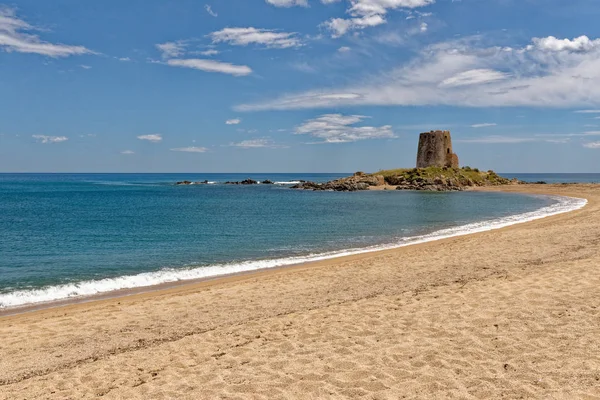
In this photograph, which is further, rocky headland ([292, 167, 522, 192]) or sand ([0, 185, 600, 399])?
rocky headland ([292, 167, 522, 192])

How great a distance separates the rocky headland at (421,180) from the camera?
90.3m

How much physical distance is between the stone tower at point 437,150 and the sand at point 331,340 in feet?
301

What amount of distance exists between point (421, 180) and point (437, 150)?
14630mm

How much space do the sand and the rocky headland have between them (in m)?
76.7

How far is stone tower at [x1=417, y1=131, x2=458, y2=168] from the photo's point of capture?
104000 millimetres

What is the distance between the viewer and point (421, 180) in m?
93.2

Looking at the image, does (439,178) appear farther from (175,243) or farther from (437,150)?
(175,243)

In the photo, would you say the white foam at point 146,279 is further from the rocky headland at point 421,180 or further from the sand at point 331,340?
the rocky headland at point 421,180

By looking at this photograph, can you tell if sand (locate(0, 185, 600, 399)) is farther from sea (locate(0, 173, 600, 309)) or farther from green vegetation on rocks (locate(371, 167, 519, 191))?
green vegetation on rocks (locate(371, 167, 519, 191))

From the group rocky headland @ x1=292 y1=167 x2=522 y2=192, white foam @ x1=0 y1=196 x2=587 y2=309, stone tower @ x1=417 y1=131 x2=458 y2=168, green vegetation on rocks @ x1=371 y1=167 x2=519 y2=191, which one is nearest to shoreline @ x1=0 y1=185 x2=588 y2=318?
white foam @ x1=0 y1=196 x2=587 y2=309

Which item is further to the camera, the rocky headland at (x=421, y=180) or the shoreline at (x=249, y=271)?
the rocky headland at (x=421, y=180)

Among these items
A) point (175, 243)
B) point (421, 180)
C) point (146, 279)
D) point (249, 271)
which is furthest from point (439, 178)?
point (146, 279)

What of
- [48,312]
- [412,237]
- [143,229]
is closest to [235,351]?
[48,312]

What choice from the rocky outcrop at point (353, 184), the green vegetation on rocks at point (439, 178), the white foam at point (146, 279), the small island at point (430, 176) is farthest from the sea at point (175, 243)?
the rocky outcrop at point (353, 184)
